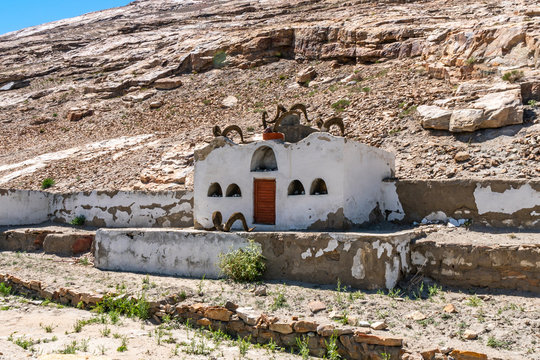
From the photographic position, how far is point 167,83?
29.0 meters

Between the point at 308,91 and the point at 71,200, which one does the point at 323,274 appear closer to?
the point at 71,200

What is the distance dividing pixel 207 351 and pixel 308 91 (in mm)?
18526

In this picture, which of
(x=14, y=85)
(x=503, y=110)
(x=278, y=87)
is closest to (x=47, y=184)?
(x=278, y=87)

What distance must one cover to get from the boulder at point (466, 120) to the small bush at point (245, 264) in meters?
9.13

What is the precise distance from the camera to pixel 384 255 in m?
8.90

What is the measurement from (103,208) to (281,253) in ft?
25.9

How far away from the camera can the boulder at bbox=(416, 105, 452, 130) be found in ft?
53.7

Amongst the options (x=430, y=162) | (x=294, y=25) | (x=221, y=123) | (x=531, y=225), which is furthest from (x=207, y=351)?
(x=294, y=25)

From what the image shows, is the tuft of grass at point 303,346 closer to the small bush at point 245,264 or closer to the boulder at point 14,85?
the small bush at point 245,264

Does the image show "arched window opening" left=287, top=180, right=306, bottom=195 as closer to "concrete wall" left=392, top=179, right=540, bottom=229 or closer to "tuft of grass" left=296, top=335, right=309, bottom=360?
"concrete wall" left=392, top=179, right=540, bottom=229

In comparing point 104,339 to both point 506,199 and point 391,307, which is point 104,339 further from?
point 506,199

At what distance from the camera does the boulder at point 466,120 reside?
15.5m

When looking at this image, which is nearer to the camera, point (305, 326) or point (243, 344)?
point (305, 326)

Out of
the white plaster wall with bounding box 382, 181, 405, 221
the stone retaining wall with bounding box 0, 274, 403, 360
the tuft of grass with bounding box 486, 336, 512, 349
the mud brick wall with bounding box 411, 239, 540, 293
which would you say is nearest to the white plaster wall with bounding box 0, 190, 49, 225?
the stone retaining wall with bounding box 0, 274, 403, 360
